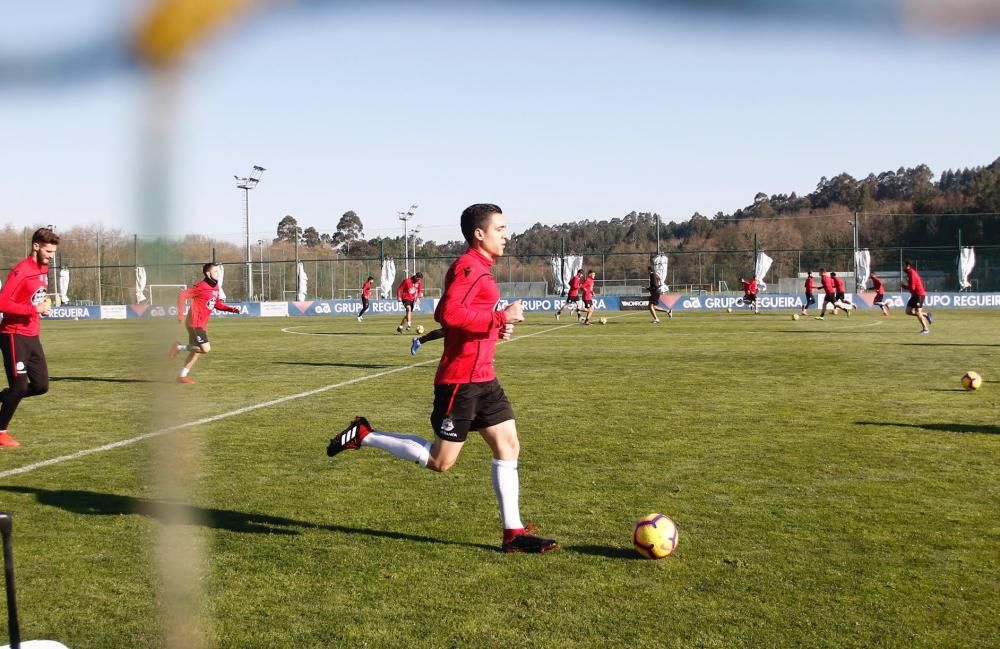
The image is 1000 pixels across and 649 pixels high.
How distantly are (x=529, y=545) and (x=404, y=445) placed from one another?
1.27 metres

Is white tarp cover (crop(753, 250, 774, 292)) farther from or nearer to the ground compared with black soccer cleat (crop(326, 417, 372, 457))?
farther from the ground

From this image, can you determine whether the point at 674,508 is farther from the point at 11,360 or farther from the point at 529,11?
the point at 11,360

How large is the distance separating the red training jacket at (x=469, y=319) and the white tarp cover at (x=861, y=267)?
57.7 meters

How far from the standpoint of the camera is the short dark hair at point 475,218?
6.40m

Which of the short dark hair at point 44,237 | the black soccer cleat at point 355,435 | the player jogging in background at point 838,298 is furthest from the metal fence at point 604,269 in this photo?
the black soccer cleat at point 355,435

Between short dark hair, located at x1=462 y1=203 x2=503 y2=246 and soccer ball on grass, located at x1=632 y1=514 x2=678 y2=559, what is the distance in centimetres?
218

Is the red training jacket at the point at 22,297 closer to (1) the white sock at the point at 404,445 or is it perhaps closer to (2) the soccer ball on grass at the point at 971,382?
(1) the white sock at the point at 404,445

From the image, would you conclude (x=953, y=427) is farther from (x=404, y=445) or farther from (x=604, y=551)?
(x=404, y=445)

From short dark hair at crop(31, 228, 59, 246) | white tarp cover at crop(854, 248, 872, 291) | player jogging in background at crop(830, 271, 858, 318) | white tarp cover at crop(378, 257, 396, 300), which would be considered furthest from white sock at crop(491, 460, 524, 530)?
white tarp cover at crop(378, 257, 396, 300)

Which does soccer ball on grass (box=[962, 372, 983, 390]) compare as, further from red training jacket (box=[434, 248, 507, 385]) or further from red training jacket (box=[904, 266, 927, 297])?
red training jacket (box=[904, 266, 927, 297])

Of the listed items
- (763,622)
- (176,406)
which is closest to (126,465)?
(763,622)

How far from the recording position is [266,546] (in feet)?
21.3

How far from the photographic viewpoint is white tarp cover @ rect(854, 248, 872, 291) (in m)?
59.7

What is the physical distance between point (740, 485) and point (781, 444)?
227 centimetres
